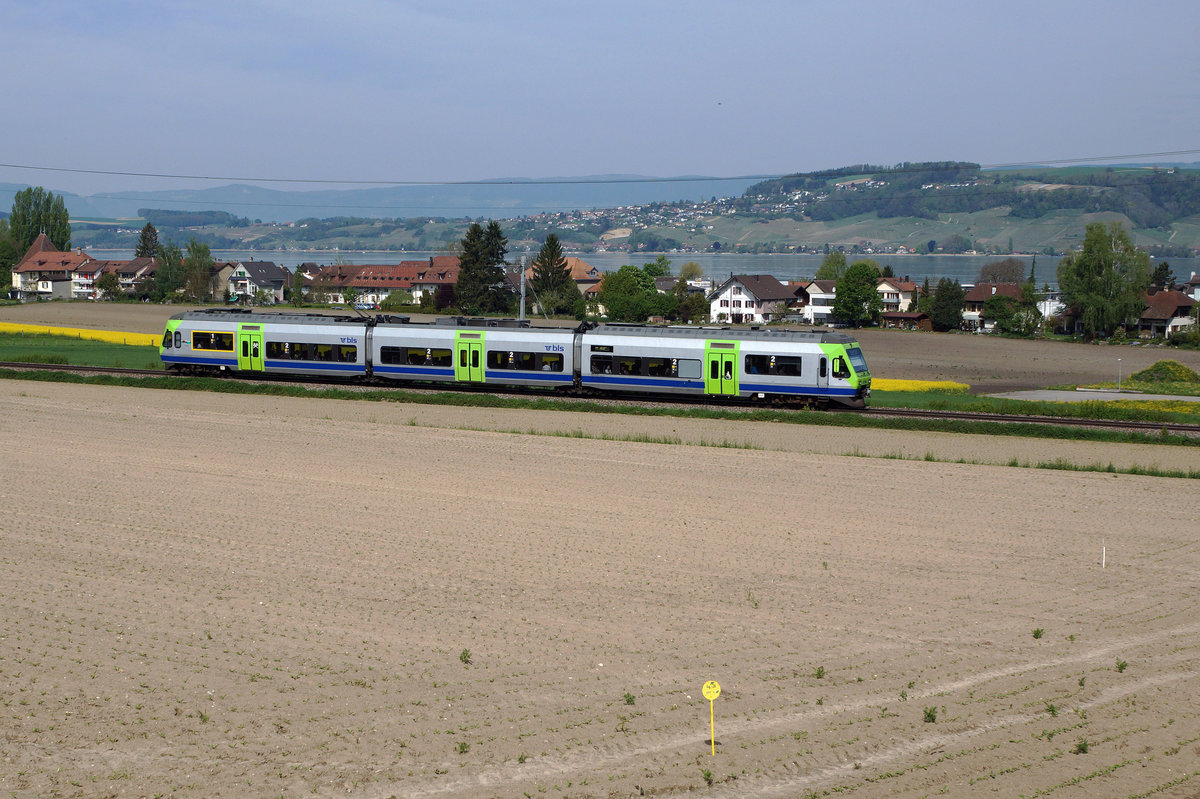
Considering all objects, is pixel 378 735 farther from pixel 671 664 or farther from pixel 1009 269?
pixel 1009 269

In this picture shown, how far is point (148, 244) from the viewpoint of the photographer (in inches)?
6767

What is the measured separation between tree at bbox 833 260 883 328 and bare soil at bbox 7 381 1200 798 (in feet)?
287

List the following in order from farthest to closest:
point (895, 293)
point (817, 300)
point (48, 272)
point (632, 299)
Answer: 1. point (48, 272)
2. point (895, 293)
3. point (817, 300)
4. point (632, 299)

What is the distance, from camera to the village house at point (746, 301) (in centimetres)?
12762

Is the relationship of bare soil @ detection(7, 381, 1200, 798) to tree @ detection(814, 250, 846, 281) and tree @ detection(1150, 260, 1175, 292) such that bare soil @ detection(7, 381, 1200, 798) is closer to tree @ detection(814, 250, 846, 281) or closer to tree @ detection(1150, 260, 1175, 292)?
tree @ detection(1150, 260, 1175, 292)

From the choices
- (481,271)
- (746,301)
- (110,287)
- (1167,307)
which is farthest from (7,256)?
(1167,307)

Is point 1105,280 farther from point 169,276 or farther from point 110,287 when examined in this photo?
point 110,287

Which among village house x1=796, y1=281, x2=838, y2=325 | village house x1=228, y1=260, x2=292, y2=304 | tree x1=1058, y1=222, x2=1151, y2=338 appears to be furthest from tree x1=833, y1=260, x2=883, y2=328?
village house x1=228, y1=260, x2=292, y2=304

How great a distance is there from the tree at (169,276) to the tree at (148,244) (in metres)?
51.6

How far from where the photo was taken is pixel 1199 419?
122 feet

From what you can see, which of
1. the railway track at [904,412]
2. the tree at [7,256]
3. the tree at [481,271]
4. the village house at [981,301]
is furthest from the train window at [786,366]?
the tree at [7,256]

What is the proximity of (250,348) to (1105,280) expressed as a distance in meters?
85.3

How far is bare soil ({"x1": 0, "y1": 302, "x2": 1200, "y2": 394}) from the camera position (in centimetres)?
6175

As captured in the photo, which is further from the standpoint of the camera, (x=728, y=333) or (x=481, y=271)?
(x=481, y=271)
